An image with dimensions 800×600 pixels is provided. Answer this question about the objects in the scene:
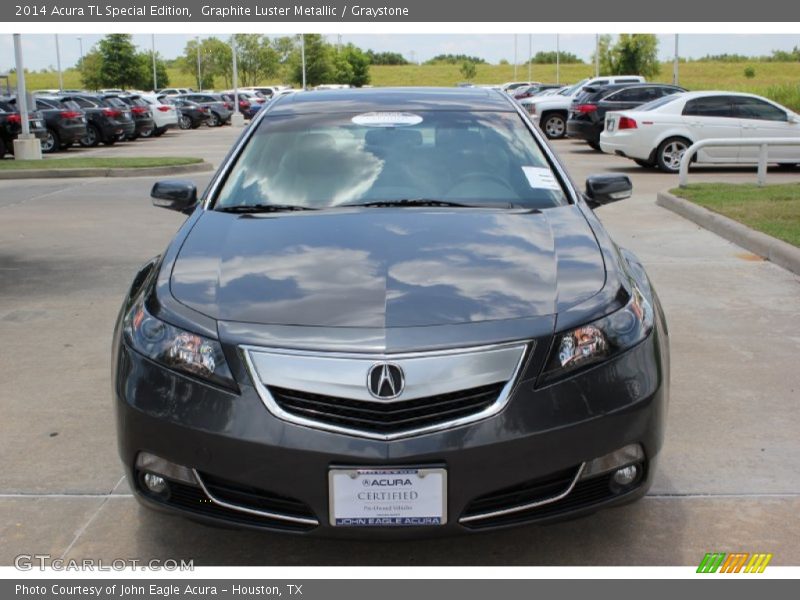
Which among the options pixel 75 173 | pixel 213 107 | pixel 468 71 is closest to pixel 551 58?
pixel 468 71

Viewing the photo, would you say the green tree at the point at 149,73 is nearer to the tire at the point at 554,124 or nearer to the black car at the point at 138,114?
the black car at the point at 138,114

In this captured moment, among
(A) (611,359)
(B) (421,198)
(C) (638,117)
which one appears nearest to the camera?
(A) (611,359)

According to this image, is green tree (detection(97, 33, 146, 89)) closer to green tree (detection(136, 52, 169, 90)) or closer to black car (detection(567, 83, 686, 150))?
green tree (detection(136, 52, 169, 90))

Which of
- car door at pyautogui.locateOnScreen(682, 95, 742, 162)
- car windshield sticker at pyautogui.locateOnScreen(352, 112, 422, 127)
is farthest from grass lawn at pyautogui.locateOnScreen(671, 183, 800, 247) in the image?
car windshield sticker at pyautogui.locateOnScreen(352, 112, 422, 127)

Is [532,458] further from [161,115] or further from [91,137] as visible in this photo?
[161,115]

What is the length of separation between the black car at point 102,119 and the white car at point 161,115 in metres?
4.49

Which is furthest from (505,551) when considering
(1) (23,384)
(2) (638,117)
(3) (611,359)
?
Result: (2) (638,117)

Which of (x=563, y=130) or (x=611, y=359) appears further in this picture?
(x=563, y=130)

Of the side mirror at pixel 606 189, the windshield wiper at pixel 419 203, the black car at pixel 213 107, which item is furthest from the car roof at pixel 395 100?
the black car at pixel 213 107

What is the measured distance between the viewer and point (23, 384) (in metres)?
5.56

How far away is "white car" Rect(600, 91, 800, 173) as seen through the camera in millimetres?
17781

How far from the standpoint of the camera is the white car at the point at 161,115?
3522 cm
